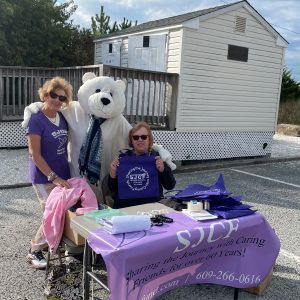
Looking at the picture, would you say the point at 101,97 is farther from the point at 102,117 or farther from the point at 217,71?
the point at 217,71

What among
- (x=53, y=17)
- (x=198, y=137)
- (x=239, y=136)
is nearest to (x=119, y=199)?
(x=198, y=137)

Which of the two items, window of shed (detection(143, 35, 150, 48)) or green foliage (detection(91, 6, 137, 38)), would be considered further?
green foliage (detection(91, 6, 137, 38))

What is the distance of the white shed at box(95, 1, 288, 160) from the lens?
27.1 ft

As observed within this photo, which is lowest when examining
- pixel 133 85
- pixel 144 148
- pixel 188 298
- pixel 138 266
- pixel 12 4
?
pixel 188 298

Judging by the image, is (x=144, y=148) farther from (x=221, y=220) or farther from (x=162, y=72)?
(x=162, y=72)

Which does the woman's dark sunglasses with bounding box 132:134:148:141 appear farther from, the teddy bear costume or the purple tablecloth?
the purple tablecloth

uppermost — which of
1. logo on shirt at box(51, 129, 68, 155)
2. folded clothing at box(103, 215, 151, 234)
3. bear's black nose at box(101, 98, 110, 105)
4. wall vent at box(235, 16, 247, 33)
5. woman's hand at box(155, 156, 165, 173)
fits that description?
wall vent at box(235, 16, 247, 33)

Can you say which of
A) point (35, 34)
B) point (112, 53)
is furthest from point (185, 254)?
point (35, 34)

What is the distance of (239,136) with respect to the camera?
959cm

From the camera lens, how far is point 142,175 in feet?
11.4

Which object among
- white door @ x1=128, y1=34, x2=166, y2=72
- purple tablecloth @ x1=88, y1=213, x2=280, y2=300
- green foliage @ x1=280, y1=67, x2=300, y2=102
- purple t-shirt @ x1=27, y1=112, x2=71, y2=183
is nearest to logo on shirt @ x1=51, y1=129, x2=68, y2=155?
purple t-shirt @ x1=27, y1=112, x2=71, y2=183

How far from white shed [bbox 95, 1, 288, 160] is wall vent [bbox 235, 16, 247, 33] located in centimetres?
2

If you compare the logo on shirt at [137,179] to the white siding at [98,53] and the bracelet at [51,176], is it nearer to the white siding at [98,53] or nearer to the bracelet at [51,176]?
the bracelet at [51,176]

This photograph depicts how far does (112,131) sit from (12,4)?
10642 mm
